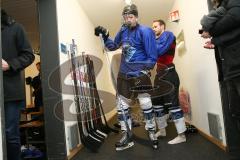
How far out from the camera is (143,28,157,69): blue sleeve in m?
2.25

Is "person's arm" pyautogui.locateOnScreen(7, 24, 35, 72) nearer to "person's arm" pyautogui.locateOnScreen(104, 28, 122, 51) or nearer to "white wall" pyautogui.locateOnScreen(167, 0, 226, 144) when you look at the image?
"person's arm" pyautogui.locateOnScreen(104, 28, 122, 51)

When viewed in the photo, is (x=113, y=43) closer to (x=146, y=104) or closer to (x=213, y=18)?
(x=146, y=104)

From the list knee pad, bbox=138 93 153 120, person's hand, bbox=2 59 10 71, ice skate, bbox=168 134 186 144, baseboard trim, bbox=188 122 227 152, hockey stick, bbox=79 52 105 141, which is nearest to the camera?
person's hand, bbox=2 59 10 71

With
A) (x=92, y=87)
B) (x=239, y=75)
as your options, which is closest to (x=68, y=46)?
(x=92, y=87)

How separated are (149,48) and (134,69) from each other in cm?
25

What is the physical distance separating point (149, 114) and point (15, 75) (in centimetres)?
128

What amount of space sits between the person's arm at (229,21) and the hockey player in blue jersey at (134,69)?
3.05 feet

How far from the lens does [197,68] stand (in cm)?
280

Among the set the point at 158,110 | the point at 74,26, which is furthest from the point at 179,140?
the point at 74,26

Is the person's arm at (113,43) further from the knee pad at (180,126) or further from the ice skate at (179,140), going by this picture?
the ice skate at (179,140)

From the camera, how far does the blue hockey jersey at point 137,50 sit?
89.3 inches

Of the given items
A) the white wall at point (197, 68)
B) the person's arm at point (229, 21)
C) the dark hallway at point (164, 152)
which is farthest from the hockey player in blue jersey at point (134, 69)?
the person's arm at point (229, 21)

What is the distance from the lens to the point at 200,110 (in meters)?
2.88

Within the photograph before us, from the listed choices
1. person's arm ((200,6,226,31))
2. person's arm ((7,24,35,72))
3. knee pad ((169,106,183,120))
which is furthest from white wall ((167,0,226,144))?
person's arm ((7,24,35,72))
